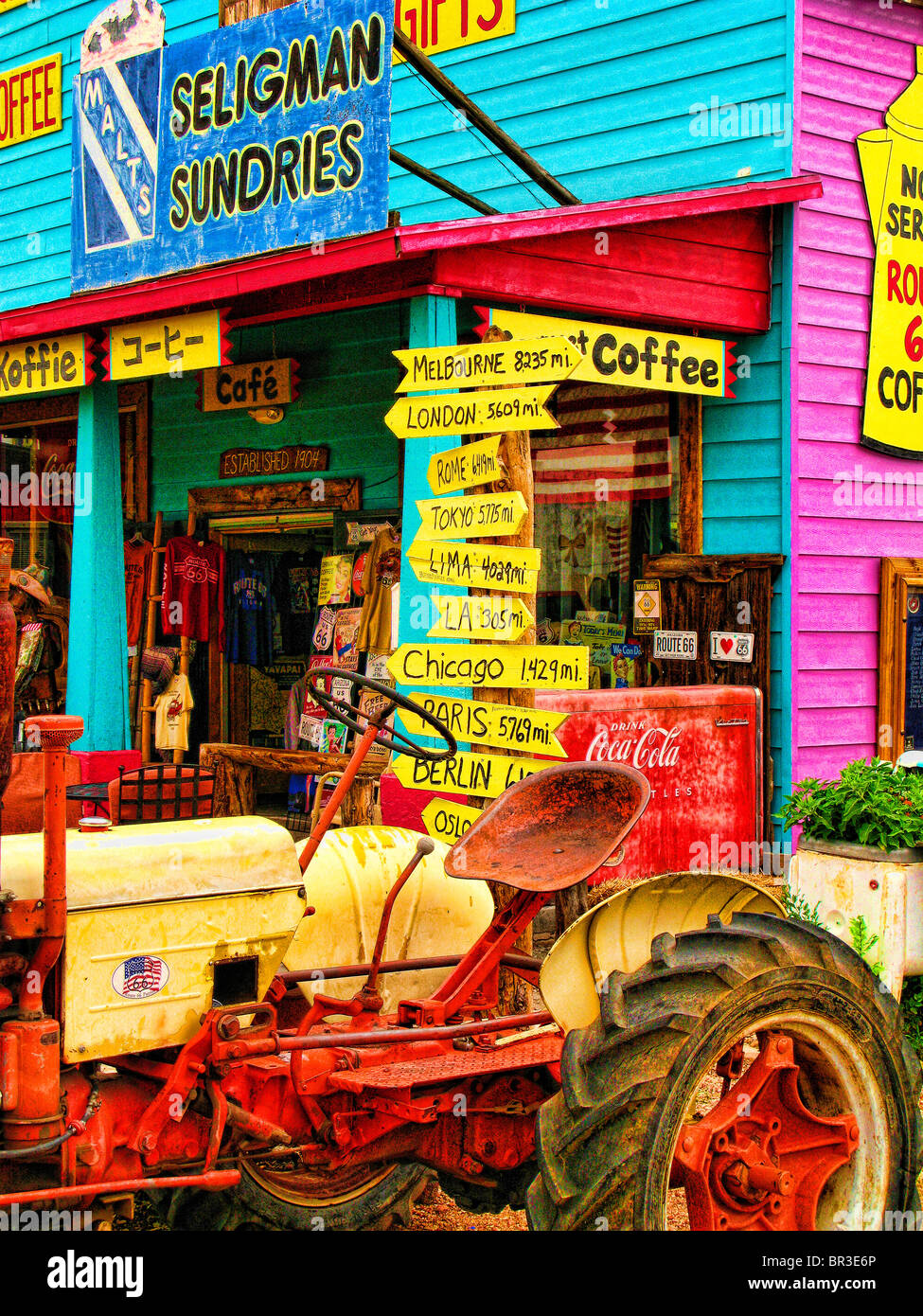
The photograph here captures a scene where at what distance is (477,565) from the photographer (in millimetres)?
5508

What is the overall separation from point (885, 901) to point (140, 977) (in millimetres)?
3110

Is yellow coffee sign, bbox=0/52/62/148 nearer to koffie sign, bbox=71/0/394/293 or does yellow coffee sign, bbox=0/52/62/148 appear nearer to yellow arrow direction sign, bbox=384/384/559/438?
koffie sign, bbox=71/0/394/293

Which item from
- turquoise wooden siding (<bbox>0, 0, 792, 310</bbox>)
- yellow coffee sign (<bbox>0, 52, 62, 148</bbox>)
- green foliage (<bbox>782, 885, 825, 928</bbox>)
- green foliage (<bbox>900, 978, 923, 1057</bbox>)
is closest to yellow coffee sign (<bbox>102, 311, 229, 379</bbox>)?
turquoise wooden siding (<bbox>0, 0, 792, 310</bbox>)

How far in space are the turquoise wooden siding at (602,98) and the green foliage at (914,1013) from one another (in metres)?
5.02

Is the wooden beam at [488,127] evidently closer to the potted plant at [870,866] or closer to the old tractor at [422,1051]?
the potted plant at [870,866]

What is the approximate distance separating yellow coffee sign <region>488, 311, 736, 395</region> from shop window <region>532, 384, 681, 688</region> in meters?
0.71

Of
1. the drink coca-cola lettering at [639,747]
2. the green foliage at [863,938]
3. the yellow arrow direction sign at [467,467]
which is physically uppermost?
the yellow arrow direction sign at [467,467]

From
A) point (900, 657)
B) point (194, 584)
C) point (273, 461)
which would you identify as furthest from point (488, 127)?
point (194, 584)

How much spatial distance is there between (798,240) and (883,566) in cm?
207

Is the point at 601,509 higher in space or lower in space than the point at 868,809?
higher

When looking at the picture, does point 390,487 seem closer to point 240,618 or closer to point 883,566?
point 240,618

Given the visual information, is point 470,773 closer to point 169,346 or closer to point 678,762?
point 678,762

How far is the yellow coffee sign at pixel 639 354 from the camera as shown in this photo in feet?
22.0

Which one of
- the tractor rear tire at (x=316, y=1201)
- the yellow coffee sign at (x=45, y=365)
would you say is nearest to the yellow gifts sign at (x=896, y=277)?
the yellow coffee sign at (x=45, y=365)
